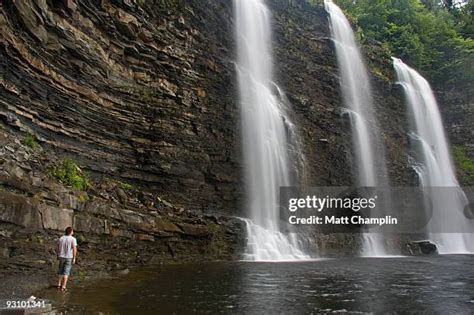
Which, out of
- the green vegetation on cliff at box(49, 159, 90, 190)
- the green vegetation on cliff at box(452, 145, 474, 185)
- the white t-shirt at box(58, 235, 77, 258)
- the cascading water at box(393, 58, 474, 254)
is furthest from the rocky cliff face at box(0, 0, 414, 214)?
the green vegetation on cliff at box(452, 145, 474, 185)

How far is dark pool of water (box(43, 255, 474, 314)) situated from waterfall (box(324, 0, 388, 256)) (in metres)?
11.5

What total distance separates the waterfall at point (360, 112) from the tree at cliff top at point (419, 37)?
22.3 feet

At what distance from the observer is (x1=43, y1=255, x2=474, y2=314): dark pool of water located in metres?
7.48

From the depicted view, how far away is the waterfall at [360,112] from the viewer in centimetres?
2592

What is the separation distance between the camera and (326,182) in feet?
79.5

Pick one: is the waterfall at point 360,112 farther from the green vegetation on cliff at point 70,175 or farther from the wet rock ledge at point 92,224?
the green vegetation on cliff at point 70,175

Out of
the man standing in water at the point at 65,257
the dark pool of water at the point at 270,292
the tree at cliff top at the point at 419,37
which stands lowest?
the dark pool of water at the point at 270,292

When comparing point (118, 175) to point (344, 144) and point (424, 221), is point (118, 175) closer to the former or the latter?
point (344, 144)

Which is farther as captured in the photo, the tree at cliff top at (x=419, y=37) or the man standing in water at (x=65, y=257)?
the tree at cliff top at (x=419, y=37)

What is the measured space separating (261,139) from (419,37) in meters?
28.3

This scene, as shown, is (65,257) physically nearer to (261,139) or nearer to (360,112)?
(261,139)

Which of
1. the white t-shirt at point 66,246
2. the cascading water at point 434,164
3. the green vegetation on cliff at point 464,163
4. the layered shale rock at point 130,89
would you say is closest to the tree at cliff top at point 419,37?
the cascading water at point 434,164

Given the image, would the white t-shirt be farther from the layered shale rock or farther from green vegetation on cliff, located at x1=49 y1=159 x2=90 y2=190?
the layered shale rock

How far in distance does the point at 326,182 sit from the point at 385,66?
14.3m
